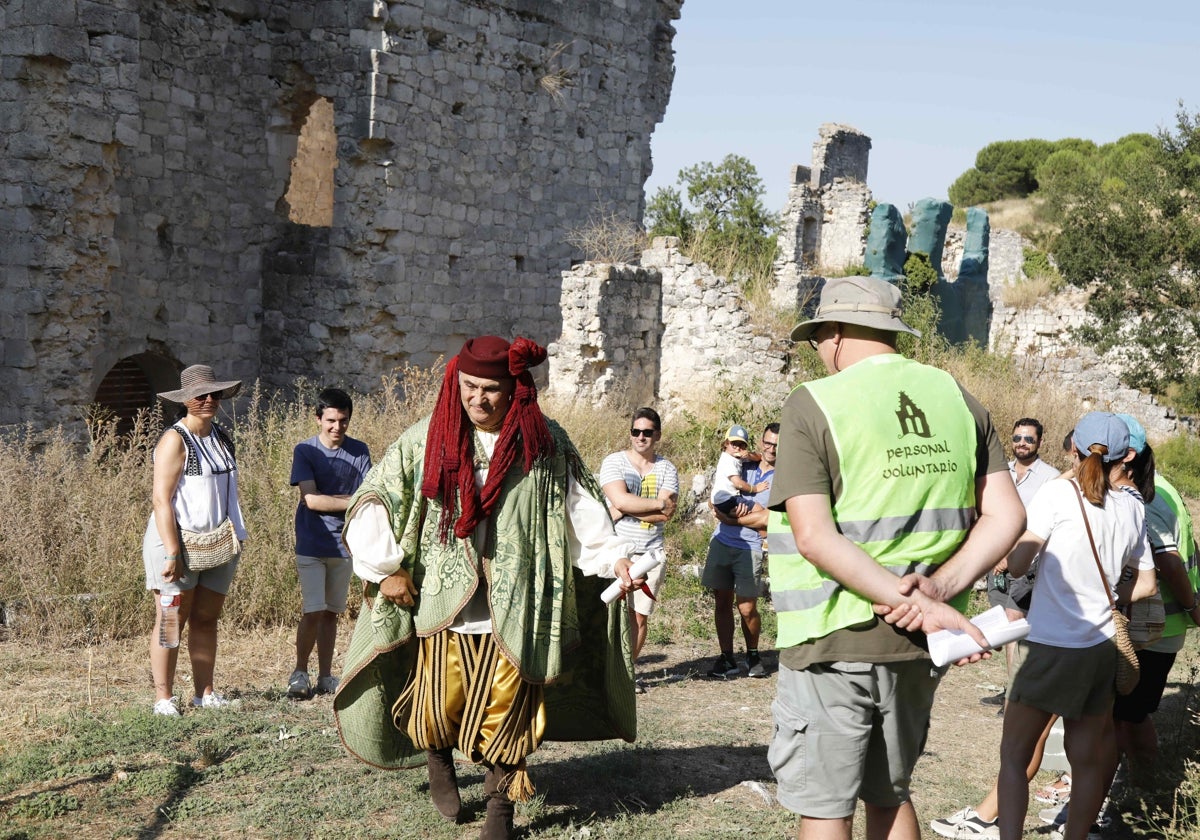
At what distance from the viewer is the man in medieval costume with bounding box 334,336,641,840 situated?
385cm

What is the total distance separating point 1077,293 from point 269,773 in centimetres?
2327

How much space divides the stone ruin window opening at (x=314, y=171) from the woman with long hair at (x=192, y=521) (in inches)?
492

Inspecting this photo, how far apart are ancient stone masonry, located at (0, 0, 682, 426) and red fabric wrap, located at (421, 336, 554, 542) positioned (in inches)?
271

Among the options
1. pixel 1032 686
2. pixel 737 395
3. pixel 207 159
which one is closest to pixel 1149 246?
pixel 737 395

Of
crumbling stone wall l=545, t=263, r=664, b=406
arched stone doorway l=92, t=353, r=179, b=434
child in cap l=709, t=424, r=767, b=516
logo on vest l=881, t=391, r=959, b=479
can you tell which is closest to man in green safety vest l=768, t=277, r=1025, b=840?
logo on vest l=881, t=391, r=959, b=479

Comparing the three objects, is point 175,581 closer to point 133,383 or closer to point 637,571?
point 637,571

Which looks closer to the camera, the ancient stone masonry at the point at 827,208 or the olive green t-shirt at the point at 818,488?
the olive green t-shirt at the point at 818,488

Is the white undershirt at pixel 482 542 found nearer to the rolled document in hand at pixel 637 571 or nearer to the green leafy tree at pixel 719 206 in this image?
the rolled document in hand at pixel 637 571

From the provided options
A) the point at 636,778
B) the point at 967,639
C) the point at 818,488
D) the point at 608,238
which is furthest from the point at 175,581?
the point at 608,238

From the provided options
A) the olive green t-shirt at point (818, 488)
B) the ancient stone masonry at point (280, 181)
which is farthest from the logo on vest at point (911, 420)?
the ancient stone masonry at point (280, 181)

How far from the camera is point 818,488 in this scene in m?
2.98

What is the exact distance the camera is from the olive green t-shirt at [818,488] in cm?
296

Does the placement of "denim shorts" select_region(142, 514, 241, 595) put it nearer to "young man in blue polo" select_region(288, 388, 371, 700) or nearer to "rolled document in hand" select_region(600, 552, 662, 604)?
"young man in blue polo" select_region(288, 388, 371, 700)

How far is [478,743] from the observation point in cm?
391
